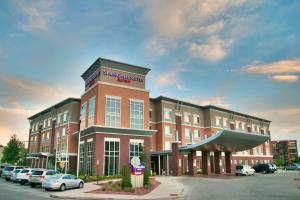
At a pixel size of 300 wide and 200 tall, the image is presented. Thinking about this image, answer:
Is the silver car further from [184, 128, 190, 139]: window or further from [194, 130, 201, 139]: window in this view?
[194, 130, 201, 139]: window

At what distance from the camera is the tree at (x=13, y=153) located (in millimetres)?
84812

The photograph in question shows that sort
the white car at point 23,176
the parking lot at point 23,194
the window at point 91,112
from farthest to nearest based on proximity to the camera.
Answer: the window at point 91,112, the white car at point 23,176, the parking lot at point 23,194

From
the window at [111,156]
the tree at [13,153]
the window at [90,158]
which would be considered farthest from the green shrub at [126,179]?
the tree at [13,153]

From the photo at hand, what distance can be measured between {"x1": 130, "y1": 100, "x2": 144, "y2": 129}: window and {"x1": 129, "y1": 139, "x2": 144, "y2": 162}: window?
2659 mm

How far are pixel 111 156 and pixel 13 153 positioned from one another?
54413 millimetres

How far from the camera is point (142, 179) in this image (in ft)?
85.3

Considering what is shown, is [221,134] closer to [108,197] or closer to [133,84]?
[133,84]

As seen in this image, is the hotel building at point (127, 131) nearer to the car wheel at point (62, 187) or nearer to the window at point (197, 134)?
the window at point (197, 134)

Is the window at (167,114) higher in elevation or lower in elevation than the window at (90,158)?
higher

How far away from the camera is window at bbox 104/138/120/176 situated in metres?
43.4

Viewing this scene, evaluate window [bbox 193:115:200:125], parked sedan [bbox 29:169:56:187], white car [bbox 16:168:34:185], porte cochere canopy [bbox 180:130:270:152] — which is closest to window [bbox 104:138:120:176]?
porte cochere canopy [bbox 180:130:270:152]

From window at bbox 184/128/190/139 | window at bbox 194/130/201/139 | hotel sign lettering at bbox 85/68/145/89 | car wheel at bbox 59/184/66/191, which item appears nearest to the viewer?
car wheel at bbox 59/184/66/191

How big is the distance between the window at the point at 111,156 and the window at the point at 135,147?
7.77ft

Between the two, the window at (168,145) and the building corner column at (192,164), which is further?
the window at (168,145)
